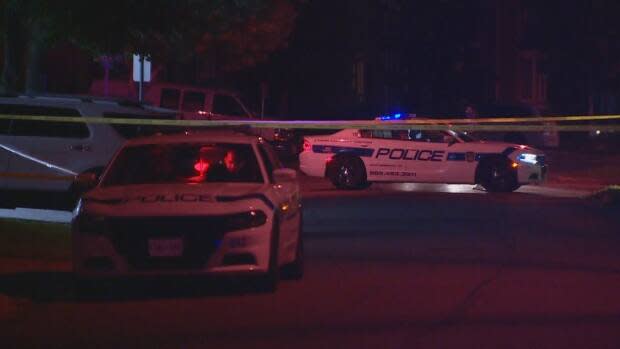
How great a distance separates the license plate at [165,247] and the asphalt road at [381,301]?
0.51 m

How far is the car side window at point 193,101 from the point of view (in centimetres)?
2945

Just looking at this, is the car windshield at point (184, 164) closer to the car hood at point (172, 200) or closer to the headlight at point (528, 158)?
the car hood at point (172, 200)

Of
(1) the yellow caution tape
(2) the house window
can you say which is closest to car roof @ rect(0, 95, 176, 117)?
(1) the yellow caution tape

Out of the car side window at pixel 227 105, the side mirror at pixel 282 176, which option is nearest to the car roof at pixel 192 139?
the side mirror at pixel 282 176

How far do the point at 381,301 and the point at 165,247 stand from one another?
6.73ft

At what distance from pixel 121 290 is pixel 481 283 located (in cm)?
357

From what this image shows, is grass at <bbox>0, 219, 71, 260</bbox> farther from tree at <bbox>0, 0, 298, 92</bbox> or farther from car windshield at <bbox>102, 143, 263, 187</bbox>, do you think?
tree at <bbox>0, 0, 298, 92</bbox>

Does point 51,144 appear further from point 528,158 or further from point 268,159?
point 528,158

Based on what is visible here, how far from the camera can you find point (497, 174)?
22.5 meters

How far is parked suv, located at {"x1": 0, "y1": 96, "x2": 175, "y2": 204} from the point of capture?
16719mm

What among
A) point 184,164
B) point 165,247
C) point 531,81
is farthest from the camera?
point 531,81

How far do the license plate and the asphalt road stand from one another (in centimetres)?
51

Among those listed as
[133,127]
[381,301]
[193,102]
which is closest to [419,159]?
[133,127]

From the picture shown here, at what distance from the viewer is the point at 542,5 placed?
161ft
